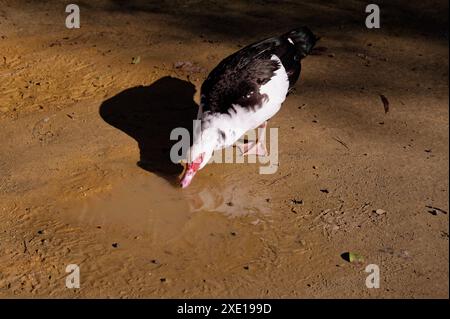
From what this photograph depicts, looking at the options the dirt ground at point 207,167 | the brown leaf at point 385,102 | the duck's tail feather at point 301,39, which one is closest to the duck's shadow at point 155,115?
the dirt ground at point 207,167

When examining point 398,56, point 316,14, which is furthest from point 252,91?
point 316,14

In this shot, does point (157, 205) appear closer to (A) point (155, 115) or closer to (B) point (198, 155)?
(B) point (198, 155)

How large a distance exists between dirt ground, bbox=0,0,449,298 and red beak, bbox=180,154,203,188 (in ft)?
0.36

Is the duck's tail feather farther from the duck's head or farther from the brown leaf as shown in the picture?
the duck's head

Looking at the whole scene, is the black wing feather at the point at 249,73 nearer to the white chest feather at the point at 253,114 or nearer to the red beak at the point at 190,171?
the white chest feather at the point at 253,114

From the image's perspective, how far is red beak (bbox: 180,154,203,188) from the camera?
527 cm

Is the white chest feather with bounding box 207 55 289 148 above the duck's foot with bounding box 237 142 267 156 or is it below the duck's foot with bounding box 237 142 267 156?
above

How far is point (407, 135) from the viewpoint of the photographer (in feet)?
19.7

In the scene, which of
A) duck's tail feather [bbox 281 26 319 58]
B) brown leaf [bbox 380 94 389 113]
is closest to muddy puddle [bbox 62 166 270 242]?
duck's tail feather [bbox 281 26 319 58]

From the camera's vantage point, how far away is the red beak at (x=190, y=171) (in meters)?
5.27

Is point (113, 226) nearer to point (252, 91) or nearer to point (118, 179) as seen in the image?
point (118, 179)

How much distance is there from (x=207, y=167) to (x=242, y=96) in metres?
0.70

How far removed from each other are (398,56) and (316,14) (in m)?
1.39

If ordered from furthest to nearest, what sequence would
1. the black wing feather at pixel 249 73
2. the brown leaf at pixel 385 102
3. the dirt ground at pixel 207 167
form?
1. the brown leaf at pixel 385 102
2. the black wing feather at pixel 249 73
3. the dirt ground at pixel 207 167
